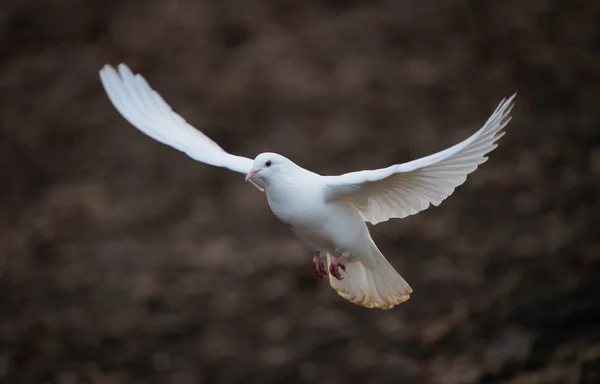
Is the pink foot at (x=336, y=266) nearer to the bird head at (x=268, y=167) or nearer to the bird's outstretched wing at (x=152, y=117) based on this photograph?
the bird head at (x=268, y=167)

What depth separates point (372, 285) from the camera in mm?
2943

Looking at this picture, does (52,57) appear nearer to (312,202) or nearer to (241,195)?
(241,195)

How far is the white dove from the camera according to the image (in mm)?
2375

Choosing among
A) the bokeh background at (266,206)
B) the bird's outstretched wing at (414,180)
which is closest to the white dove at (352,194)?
the bird's outstretched wing at (414,180)

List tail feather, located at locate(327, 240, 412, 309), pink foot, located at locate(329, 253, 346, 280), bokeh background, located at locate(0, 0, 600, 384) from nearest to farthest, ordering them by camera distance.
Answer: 1. pink foot, located at locate(329, 253, 346, 280)
2. tail feather, located at locate(327, 240, 412, 309)
3. bokeh background, located at locate(0, 0, 600, 384)

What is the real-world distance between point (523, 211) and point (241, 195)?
2.14 m

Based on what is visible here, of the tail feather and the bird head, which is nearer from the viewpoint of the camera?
the bird head

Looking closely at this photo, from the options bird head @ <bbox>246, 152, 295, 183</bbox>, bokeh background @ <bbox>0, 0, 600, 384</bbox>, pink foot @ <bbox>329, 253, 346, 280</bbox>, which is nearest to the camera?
bird head @ <bbox>246, 152, 295, 183</bbox>

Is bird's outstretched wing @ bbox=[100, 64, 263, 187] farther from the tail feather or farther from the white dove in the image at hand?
the tail feather

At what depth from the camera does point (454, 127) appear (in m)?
6.82

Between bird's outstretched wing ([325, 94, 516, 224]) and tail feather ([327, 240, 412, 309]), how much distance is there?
0.25 metres

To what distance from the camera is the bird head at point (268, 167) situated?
8.21 ft

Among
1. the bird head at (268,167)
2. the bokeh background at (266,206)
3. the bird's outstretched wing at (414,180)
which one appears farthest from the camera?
the bokeh background at (266,206)

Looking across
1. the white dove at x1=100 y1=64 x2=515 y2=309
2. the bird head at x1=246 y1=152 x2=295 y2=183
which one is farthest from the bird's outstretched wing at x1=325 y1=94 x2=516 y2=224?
the bird head at x1=246 y1=152 x2=295 y2=183
